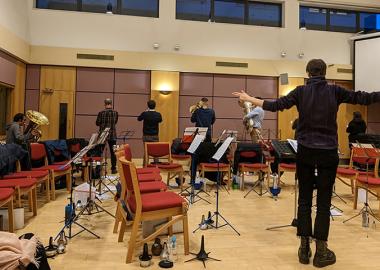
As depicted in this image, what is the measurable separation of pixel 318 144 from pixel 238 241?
1.33 metres

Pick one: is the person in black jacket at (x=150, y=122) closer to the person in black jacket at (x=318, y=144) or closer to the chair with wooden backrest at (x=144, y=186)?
the chair with wooden backrest at (x=144, y=186)

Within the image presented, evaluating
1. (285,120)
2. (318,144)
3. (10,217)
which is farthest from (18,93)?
(318,144)

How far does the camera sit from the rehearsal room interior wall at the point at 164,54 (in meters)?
8.59

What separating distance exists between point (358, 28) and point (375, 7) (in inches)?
32.0

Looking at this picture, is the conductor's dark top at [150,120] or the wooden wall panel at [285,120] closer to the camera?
the conductor's dark top at [150,120]

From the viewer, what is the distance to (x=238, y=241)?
→ 339 cm

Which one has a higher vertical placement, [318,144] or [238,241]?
[318,144]

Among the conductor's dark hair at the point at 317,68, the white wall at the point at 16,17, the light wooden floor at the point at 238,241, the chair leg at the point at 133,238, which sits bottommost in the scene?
the light wooden floor at the point at 238,241

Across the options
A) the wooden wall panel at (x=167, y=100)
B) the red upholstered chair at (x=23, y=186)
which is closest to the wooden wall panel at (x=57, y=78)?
the wooden wall panel at (x=167, y=100)

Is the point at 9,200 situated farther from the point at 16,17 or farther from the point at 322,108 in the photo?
the point at 16,17

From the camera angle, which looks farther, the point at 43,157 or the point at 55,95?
the point at 55,95

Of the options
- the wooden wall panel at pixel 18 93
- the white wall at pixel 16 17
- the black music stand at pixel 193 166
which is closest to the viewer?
the black music stand at pixel 193 166

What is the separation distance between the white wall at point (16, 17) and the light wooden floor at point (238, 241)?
4579 mm

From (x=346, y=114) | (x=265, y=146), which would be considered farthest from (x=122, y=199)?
(x=346, y=114)
